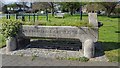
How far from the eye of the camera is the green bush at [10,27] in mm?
7937

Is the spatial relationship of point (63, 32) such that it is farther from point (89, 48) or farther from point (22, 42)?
point (22, 42)

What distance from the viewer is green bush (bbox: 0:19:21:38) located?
794cm

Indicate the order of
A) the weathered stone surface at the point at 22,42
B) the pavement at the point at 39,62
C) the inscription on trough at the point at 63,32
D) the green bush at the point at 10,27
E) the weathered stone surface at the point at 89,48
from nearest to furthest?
the pavement at the point at 39,62, the weathered stone surface at the point at 89,48, the inscription on trough at the point at 63,32, the green bush at the point at 10,27, the weathered stone surface at the point at 22,42

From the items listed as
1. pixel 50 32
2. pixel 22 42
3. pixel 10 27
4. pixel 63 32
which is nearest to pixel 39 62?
pixel 50 32

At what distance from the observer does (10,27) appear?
797 cm

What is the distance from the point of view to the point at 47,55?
763cm

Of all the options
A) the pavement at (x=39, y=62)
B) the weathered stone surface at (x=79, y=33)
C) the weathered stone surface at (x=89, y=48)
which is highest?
the weathered stone surface at (x=79, y=33)

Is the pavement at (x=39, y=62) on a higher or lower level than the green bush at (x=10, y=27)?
lower

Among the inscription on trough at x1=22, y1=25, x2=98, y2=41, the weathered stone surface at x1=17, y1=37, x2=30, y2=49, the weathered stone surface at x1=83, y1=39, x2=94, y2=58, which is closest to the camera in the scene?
the weathered stone surface at x1=83, y1=39, x2=94, y2=58

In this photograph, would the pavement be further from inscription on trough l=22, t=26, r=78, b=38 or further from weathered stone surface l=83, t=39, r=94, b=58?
inscription on trough l=22, t=26, r=78, b=38

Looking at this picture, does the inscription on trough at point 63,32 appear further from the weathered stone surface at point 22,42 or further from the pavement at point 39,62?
the pavement at point 39,62

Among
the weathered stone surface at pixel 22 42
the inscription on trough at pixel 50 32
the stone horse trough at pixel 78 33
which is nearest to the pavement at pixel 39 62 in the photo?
the stone horse trough at pixel 78 33

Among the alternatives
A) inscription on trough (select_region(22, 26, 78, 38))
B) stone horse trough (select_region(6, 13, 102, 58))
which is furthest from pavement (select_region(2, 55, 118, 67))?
inscription on trough (select_region(22, 26, 78, 38))

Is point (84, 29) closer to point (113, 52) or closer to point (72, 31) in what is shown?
point (72, 31)
